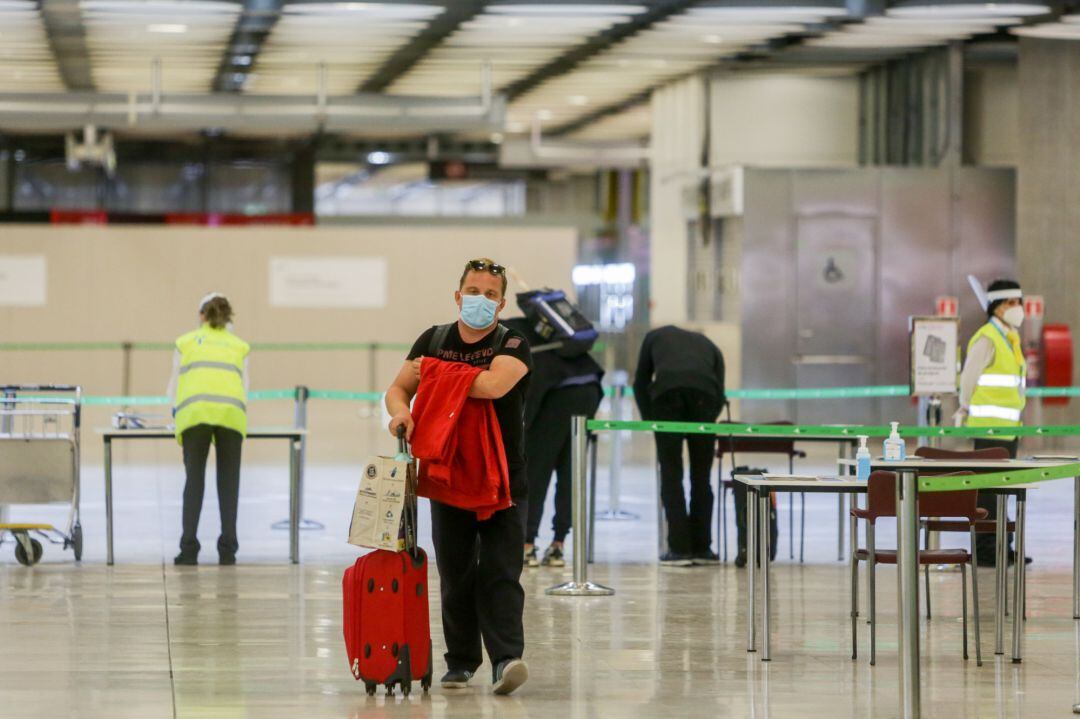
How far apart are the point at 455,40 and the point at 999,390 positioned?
35.3ft

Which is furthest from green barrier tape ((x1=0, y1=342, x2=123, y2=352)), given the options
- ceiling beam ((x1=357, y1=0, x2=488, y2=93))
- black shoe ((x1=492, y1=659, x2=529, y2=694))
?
black shoe ((x1=492, y1=659, x2=529, y2=694))

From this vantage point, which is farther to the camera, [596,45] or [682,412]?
[596,45]

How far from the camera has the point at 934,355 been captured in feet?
38.7

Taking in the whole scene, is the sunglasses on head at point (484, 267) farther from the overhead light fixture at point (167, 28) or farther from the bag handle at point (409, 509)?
the overhead light fixture at point (167, 28)

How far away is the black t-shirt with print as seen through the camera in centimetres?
656

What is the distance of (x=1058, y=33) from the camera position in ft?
60.1

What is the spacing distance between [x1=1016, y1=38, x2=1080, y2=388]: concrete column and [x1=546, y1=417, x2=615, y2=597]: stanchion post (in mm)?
11561

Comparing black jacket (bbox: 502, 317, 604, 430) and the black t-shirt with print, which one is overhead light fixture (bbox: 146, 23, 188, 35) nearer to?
black jacket (bbox: 502, 317, 604, 430)

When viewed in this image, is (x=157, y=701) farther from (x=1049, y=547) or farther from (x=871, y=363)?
(x=871, y=363)

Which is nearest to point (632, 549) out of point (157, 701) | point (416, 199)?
point (157, 701)

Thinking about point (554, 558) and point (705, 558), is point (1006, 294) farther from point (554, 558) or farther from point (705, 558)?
point (554, 558)

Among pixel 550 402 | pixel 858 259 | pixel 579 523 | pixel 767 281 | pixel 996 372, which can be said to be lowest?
pixel 579 523

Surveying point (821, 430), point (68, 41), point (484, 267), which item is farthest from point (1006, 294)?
point (68, 41)

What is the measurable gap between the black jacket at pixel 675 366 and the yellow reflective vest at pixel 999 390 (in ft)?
4.99
